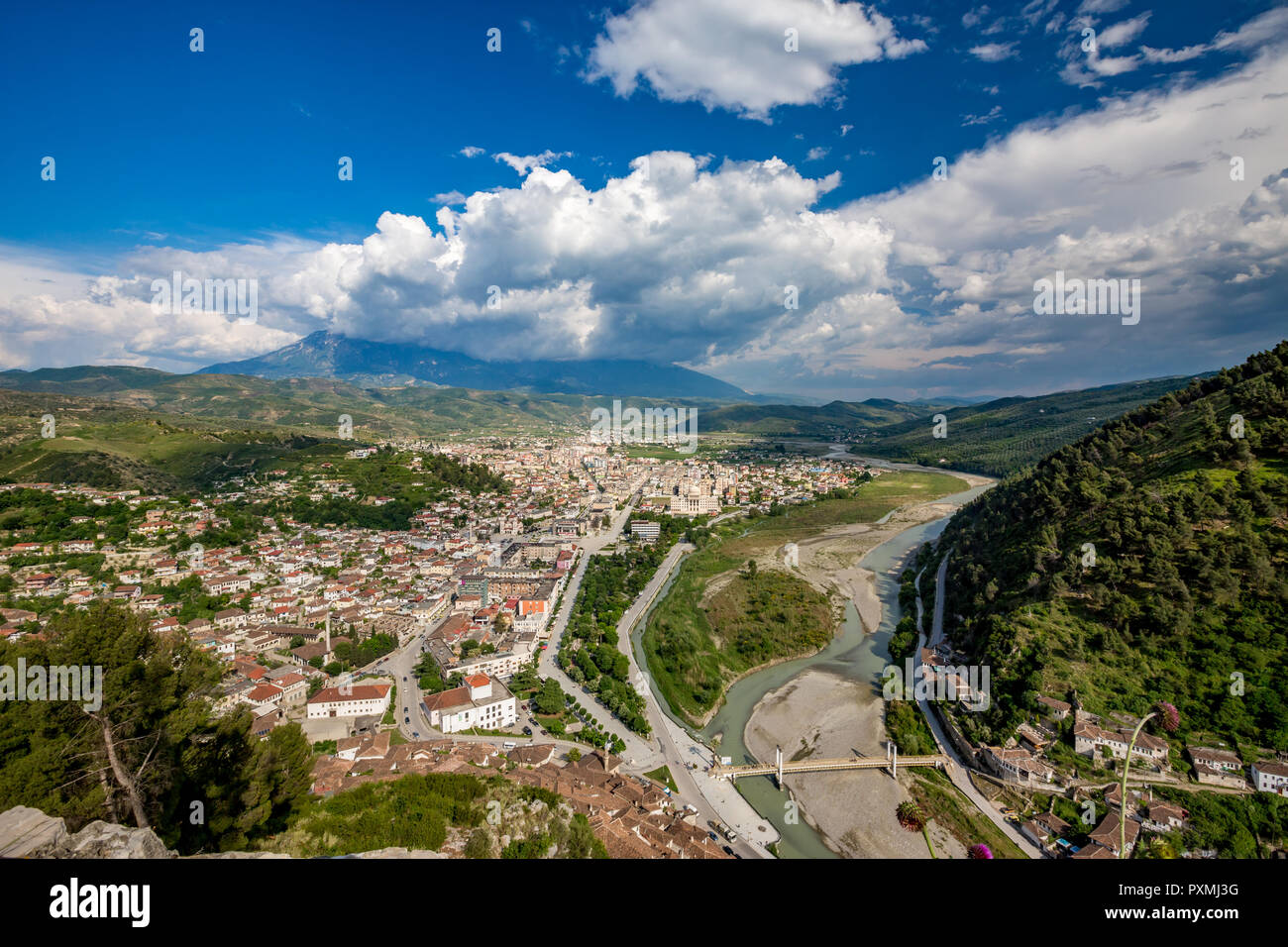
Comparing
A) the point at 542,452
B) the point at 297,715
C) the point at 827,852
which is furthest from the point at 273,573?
the point at 542,452

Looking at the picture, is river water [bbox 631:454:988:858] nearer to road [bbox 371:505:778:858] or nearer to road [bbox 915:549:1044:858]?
road [bbox 371:505:778:858]

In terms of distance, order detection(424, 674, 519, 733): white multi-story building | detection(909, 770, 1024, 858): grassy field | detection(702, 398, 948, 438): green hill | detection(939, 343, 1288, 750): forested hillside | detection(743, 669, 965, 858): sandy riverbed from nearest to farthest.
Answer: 1. detection(909, 770, 1024, 858): grassy field
2. detection(743, 669, 965, 858): sandy riverbed
3. detection(939, 343, 1288, 750): forested hillside
4. detection(424, 674, 519, 733): white multi-story building
5. detection(702, 398, 948, 438): green hill

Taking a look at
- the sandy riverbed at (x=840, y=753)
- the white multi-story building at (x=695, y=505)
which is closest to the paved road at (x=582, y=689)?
the sandy riverbed at (x=840, y=753)

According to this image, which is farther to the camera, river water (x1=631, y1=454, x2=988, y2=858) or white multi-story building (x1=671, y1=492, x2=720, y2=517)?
white multi-story building (x1=671, y1=492, x2=720, y2=517)

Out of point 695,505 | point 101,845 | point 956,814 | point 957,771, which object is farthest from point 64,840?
point 695,505

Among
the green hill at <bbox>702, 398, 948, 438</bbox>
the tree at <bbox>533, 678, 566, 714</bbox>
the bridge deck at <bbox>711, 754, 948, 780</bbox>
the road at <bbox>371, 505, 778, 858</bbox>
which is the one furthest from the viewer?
the green hill at <bbox>702, 398, 948, 438</bbox>

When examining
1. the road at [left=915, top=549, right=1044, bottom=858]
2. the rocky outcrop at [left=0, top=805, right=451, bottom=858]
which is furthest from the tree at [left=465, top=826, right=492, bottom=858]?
the road at [left=915, top=549, right=1044, bottom=858]

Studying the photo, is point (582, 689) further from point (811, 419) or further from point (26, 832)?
point (811, 419)
